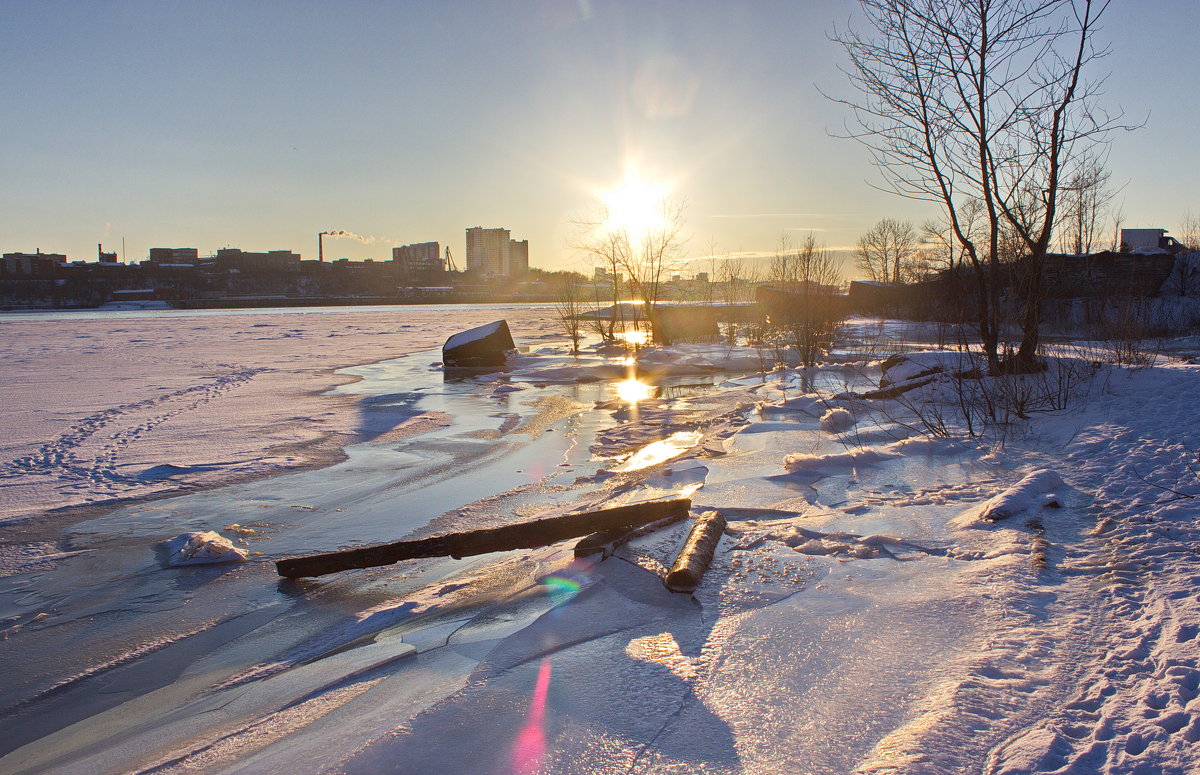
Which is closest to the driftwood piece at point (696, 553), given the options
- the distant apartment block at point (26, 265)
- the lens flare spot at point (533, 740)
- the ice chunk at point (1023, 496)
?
the lens flare spot at point (533, 740)

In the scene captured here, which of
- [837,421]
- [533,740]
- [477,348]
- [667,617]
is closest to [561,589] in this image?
[667,617]

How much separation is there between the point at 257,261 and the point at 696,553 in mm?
134400

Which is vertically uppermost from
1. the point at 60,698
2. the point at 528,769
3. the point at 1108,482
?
the point at 1108,482

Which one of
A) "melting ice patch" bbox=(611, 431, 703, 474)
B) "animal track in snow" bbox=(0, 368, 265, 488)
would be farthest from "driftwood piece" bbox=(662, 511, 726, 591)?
"animal track in snow" bbox=(0, 368, 265, 488)

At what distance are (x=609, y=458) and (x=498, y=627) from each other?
4.13 metres

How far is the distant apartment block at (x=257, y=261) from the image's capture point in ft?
388

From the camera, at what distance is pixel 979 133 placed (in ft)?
25.7

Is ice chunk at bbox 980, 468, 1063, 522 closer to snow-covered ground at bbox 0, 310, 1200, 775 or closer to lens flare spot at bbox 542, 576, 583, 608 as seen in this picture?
snow-covered ground at bbox 0, 310, 1200, 775

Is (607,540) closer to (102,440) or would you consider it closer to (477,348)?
(102,440)

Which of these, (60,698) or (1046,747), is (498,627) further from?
(1046,747)

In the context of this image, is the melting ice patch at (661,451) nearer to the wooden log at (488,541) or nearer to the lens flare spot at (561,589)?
the wooden log at (488,541)

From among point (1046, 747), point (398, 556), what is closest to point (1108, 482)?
point (1046, 747)

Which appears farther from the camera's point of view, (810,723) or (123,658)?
(123,658)

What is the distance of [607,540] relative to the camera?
4.11 m
